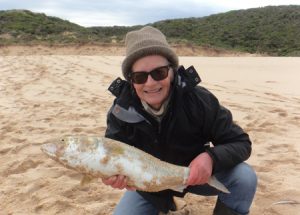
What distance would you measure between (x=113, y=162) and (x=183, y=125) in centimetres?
65

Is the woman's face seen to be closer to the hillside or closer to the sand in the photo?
the sand

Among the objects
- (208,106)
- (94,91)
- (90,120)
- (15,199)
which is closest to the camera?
(208,106)

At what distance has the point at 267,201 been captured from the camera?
13.3ft

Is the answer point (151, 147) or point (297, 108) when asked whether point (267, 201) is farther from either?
point (297, 108)

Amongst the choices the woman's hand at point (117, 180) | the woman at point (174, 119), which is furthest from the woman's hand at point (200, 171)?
the woman's hand at point (117, 180)

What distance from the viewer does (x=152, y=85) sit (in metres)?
3.20

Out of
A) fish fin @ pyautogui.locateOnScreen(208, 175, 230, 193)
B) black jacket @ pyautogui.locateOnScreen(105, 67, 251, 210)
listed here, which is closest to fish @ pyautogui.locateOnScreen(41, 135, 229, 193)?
fish fin @ pyautogui.locateOnScreen(208, 175, 230, 193)

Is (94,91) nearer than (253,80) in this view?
Yes

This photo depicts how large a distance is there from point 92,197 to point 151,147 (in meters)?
1.19

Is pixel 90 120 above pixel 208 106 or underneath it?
underneath

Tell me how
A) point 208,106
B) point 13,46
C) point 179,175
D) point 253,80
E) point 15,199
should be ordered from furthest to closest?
point 13,46 < point 253,80 < point 15,199 < point 208,106 < point 179,175

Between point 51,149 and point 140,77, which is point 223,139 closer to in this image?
point 140,77

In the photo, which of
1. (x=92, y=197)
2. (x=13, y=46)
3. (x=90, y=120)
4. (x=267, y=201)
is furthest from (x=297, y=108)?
(x=13, y=46)

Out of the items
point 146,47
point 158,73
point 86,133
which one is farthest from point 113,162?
point 86,133
